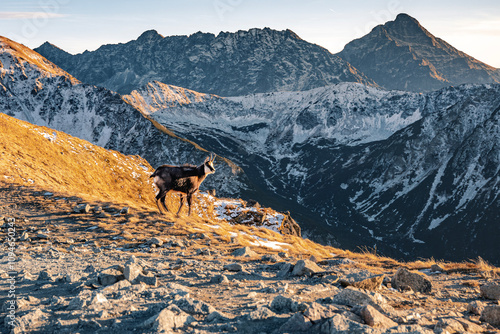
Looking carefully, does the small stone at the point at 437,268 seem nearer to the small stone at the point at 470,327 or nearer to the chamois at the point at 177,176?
the small stone at the point at 470,327

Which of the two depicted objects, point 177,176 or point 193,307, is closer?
point 193,307

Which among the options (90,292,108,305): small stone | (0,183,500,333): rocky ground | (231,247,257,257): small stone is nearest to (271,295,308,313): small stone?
(0,183,500,333): rocky ground

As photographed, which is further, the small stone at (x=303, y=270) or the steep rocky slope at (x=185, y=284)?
the small stone at (x=303, y=270)

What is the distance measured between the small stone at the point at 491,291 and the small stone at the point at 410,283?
1.33 m

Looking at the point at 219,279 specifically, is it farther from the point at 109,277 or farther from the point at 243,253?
the point at 243,253

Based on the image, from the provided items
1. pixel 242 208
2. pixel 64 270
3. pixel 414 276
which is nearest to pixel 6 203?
pixel 64 270

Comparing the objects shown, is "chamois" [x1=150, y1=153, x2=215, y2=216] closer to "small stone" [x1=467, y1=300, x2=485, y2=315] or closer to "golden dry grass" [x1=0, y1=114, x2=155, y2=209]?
"golden dry grass" [x1=0, y1=114, x2=155, y2=209]

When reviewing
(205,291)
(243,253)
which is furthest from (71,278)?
(243,253)

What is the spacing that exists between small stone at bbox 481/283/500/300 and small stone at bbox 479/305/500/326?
249 centimetres

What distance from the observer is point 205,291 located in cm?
908

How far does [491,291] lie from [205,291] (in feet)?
24.7

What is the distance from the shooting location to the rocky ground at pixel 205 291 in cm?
647

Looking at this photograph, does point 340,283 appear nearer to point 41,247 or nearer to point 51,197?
point 41,247

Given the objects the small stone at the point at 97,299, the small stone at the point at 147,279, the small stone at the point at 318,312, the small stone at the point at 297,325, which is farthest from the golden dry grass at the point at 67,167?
the small stone at the point at 297,325
